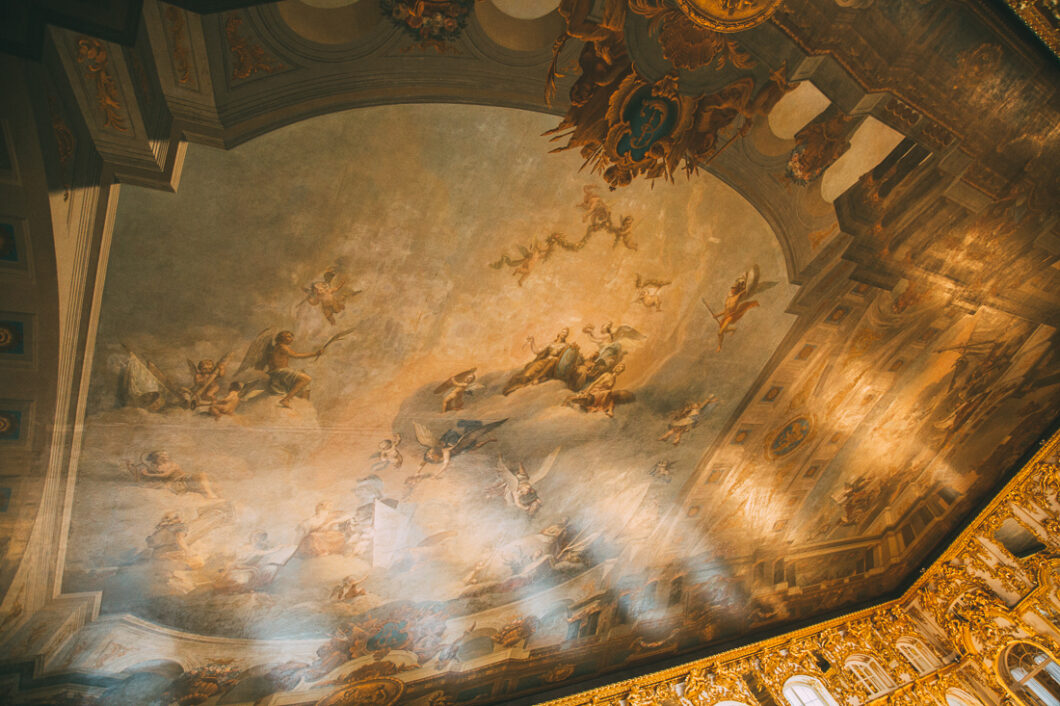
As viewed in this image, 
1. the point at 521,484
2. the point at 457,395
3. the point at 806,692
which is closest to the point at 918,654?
the point at 806,692

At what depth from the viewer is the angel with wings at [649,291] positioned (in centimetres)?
731

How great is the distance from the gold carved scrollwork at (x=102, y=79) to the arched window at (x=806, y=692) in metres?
16.5

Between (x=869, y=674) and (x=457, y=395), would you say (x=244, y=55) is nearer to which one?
(x=457, y=395)

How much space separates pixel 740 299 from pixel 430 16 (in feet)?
18.3

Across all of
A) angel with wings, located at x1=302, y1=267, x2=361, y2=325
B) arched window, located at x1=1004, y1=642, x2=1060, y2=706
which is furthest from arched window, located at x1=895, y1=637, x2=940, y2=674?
angel with wings, located at x1=302, y1=267, x2=361, y2=325

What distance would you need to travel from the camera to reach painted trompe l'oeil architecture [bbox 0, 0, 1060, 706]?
4719 mm

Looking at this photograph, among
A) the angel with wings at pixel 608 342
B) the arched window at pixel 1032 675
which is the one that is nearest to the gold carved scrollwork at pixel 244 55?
the angel with wings at pixel 608 342

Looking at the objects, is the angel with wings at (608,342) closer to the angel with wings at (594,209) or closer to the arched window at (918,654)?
the angel with wings at (594,209)

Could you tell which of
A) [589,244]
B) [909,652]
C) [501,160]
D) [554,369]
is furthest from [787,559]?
[501,160]

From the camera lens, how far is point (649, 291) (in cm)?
741

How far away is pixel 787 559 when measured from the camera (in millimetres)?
13180

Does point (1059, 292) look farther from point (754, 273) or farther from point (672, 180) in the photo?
point (672, 180)

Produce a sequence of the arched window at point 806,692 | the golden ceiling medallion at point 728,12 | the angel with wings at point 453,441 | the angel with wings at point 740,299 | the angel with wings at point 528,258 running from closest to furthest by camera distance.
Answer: the golden ceiling medallion at point 728,12 < the angel with wings at point 528,258 < the angel with wings at point 453,441 < the angel with wings at point 740,299 < the arched window at point 806,692

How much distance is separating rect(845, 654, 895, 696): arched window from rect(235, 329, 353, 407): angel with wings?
50.7 ft
